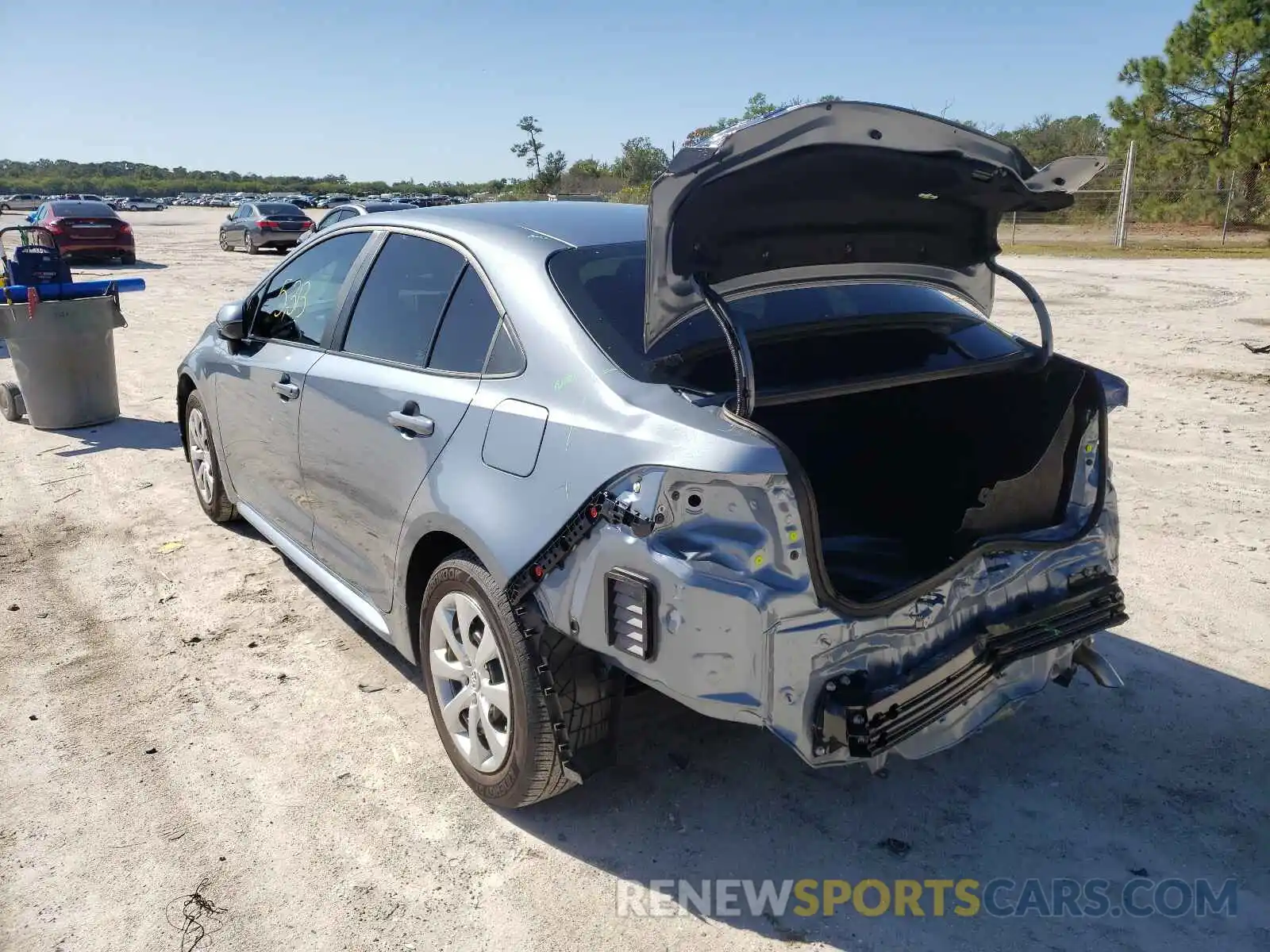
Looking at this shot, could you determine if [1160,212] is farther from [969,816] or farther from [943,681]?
[943,681]

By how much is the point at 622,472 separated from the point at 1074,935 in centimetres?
171

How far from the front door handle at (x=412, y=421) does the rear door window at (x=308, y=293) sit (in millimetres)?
954

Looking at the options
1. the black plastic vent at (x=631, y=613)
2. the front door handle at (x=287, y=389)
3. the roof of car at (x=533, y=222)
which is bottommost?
the black plastic vent at (x=631, y=613)

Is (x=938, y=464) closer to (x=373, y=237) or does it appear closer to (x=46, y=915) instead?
(x=373, y=237)

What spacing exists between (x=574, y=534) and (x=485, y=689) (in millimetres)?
729


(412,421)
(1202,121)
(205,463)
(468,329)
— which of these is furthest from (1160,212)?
(412,421)

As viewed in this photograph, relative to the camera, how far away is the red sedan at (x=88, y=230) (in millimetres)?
22750

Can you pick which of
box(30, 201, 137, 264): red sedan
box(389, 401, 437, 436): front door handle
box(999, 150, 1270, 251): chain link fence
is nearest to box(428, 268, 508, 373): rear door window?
box(389, 401, 437, 436): front door handle

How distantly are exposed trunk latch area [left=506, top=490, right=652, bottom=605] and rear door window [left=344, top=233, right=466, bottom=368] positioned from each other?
1010 mm

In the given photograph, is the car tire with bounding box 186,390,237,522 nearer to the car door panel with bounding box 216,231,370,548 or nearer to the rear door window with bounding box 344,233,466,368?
the car door panel with bounding box 216,231,370,548

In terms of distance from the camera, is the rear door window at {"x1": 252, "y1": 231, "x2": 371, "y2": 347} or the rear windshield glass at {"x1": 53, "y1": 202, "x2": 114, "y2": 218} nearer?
the rear door window at {"x1": 252, "y1": 231, "x2": 371, "y2": 347}

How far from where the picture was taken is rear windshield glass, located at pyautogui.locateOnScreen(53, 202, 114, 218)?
914 inches

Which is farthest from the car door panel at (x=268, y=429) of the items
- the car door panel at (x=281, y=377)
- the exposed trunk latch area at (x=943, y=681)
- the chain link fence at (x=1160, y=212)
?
the chain link fence at (x=1160, y=212)

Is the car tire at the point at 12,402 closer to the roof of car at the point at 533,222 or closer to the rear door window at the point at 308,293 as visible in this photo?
the rear door window at the point at 308,293
